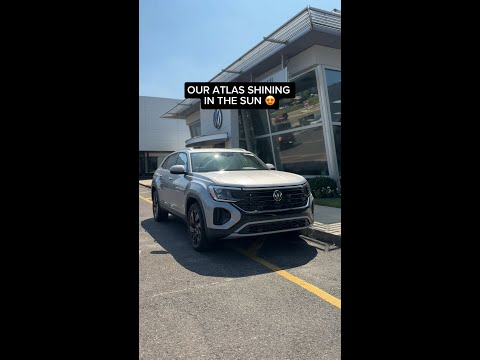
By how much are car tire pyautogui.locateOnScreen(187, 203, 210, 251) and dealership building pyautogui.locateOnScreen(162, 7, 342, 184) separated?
7.49 meters

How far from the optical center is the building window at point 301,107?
12.2 metres

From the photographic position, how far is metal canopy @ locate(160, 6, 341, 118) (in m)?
10.3

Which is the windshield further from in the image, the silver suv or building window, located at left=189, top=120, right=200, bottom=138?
building window, located at left=189, top=120, right=200, bottom=138

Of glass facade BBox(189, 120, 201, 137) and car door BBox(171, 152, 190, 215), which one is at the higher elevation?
glass facade BBox(189, 120, 201, 137)

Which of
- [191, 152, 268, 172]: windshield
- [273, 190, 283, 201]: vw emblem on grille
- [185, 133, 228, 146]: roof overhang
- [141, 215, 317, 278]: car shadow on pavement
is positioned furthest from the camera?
[185, 133, 228, 146]: roof overhang

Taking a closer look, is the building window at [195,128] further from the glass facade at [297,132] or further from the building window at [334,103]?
the building window at [334,103]

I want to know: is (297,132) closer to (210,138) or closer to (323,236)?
(210,138)

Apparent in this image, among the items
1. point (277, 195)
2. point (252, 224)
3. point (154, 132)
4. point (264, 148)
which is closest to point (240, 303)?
point (252, 224)

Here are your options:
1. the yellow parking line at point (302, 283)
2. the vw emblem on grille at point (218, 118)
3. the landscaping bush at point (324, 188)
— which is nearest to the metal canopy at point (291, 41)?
the vw emblem on grille at point (218, 118)

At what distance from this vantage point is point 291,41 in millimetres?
11312

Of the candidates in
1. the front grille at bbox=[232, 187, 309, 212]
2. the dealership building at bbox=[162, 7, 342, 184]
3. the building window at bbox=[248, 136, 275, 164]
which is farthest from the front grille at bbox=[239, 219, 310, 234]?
the building window at bbox=[248, 136, 275, 164]

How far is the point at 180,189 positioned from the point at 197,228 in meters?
1.04

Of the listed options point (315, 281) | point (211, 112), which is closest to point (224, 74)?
point (211, 112)
